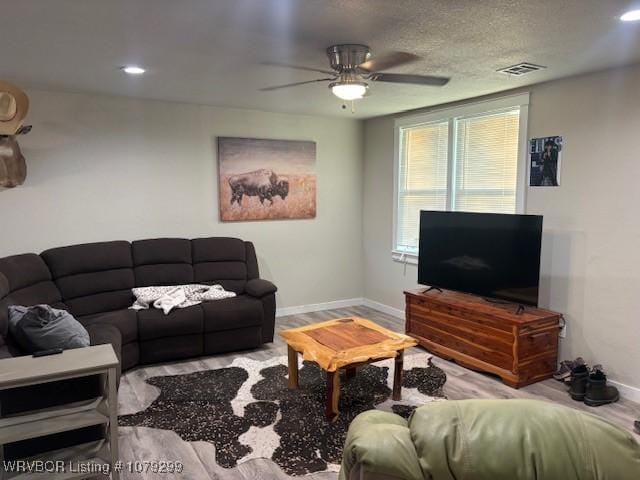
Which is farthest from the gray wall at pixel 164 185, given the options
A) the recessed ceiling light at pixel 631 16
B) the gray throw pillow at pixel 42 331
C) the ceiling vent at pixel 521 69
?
the recessed ceiling light at pixel 631 16

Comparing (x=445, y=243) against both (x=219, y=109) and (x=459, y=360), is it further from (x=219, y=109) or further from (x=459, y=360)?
(x=219, y=109)

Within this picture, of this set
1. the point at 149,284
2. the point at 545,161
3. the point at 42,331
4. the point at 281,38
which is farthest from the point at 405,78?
the point at 149,284

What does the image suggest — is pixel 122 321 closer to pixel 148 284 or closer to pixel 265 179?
pixel 148 284

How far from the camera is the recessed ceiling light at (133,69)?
330 centimetres

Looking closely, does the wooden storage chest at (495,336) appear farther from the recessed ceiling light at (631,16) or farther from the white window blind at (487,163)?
the recessed ceiling light at (631,16)

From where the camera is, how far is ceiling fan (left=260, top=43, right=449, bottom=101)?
2771 mm

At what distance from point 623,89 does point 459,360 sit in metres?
2.41

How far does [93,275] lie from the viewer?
4.19 metres

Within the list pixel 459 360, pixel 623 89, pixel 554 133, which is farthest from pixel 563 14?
pixel 459 360

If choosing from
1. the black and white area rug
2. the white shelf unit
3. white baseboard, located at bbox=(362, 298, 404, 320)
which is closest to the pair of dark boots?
the black and white area rug

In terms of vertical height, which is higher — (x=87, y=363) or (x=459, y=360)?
(x=87, y=363)

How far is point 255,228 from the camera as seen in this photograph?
5.36 m

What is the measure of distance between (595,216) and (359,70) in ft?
6.96

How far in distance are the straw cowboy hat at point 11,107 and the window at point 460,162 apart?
370cm
